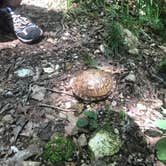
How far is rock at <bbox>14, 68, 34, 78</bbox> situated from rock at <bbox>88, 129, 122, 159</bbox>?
70cm

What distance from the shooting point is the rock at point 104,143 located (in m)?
2.13

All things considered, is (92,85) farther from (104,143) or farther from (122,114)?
(104,143)

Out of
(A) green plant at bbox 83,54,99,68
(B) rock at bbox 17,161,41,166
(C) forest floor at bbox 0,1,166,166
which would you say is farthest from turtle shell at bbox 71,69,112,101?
(B) rock at bbox 17,161,41,166

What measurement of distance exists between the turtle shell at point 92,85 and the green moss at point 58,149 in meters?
0.35

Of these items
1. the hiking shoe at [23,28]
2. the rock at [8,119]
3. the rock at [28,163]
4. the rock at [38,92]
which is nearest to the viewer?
the rock at [28,163]

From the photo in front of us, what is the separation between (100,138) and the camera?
2.17 meters

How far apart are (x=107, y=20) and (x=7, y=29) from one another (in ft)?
2.77

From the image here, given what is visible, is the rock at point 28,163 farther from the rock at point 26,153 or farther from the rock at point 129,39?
the rock at point 129,39

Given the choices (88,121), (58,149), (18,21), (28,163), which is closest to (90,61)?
(88,121)

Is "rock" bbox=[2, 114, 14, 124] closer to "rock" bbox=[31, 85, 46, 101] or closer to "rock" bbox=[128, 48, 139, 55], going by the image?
"rock" bbox=[31, 85, 46, 101]

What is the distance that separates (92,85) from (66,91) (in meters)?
0.20

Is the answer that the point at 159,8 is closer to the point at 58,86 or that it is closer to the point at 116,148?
the point at 58,86

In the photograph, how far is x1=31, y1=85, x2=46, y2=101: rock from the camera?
2.42 meters

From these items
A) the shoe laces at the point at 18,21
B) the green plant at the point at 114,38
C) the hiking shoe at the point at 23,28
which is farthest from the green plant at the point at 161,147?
the shoe laces at the point at 18,21
